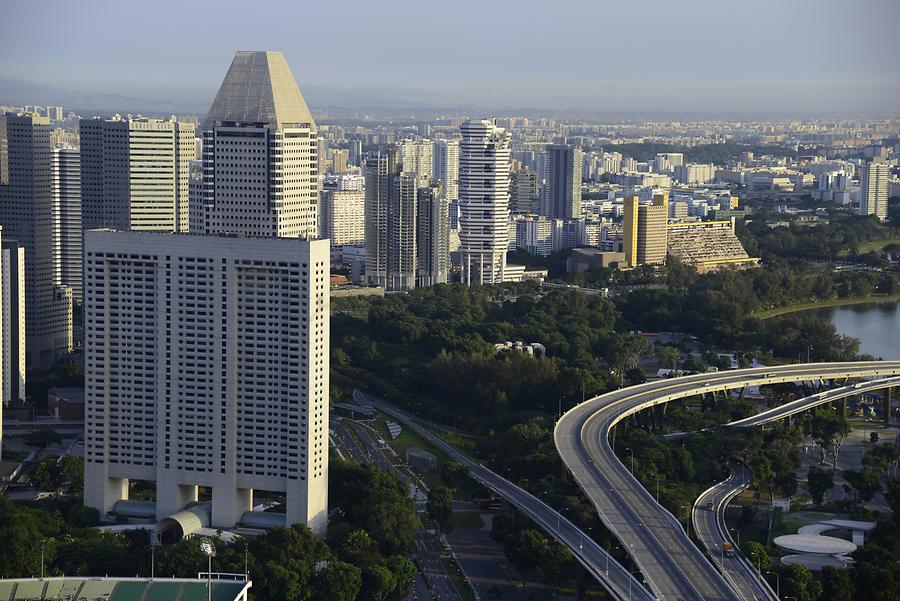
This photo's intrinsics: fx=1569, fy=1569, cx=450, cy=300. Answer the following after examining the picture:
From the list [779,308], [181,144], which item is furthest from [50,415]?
[779,308]

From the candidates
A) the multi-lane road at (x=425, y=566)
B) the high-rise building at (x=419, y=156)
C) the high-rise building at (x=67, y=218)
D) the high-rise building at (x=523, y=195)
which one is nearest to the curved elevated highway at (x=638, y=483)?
the multi-lane road at (x=425, y=566)

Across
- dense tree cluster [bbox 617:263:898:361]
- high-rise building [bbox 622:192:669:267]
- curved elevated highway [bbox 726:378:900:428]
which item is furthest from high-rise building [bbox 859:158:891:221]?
curved elevated highway [bbox 726:378:900:428]

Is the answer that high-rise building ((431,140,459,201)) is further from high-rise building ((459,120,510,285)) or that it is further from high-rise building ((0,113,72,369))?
high-rise building ((0,113,72,369))

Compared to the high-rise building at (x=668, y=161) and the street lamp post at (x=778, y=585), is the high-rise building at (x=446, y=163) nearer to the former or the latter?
the high-rise building at (x=668, y=161)

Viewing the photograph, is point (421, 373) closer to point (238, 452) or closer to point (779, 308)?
point (238, 452)

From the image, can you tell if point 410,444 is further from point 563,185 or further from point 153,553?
point 563,185
